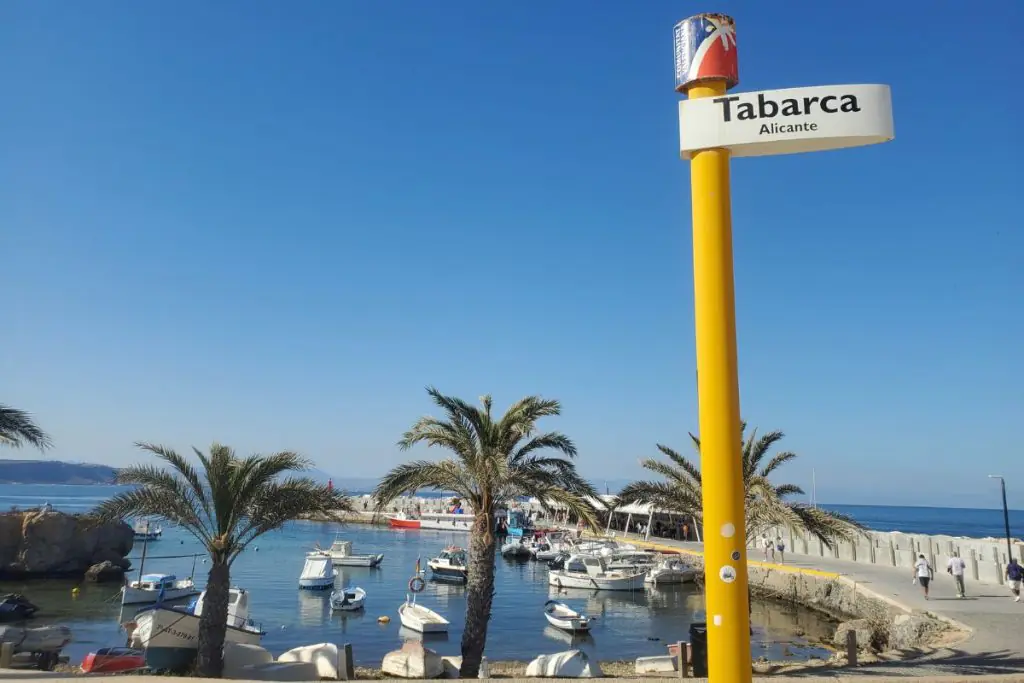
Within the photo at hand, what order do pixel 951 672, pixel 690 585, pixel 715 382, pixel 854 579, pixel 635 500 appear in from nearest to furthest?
pixel 715 382
pixel 951 672
pixel 635 500
pixel 854 579
pixel 690 585

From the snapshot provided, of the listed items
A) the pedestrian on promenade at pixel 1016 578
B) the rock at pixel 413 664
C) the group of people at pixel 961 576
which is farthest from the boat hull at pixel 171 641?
the pedestrian on promenade at pixel 1016 578

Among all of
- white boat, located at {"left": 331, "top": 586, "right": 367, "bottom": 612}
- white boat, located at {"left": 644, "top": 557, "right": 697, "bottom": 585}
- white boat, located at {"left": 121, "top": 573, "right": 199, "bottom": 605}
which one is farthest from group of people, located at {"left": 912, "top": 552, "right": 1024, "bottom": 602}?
white boat, located at {"left": 121, "top": 573, "right": 199, "bottom": 605}

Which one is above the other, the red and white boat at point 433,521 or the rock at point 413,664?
the red and white boat at point 433,521

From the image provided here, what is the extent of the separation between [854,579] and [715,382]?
25779 millimetres

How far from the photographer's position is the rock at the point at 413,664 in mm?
16562

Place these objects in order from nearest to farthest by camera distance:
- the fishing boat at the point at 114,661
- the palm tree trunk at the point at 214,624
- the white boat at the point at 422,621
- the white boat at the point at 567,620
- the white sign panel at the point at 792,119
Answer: the white sign panel at the point at 792,119 → the palm tree trunk at the point at 214,624 → the fishing boat at the point at 114,661 → the white boat at the point at 422,621 → the white boat at the point at 567,620

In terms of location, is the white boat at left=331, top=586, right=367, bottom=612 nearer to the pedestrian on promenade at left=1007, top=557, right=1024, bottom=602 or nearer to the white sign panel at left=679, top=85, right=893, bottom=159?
the pedestrian on promenade at left=1007, top=557, right=1024, bottom=602

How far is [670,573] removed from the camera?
39.1 meters

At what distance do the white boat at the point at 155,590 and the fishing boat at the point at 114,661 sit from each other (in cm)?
1207

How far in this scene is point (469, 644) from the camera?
1402 cm

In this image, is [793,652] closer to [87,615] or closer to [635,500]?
[635,500]

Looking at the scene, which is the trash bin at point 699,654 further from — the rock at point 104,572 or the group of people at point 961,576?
the rock at point 104,572

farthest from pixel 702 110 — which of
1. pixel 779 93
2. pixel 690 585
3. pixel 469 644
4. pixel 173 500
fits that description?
pixel 690 585

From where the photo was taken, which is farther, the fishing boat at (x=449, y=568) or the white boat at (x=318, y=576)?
the fishing boat at (x=449, y=568)
